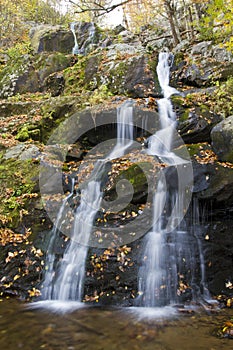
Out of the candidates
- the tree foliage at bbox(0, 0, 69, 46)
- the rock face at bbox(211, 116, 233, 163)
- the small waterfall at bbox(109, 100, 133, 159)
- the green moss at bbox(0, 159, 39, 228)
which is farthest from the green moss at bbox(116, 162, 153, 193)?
the tree foliage at bbox(0, 0, 69, 46)

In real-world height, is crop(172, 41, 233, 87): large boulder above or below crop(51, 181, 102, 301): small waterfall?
above

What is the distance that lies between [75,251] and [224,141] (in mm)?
4061

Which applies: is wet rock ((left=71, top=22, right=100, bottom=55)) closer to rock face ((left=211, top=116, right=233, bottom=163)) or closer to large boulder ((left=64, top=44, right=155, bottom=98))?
large boulder ((left=64, top=44, right=155, bottom=98))

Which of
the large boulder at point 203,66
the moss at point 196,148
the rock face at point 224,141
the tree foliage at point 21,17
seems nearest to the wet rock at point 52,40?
the tree foliage at point 21,17

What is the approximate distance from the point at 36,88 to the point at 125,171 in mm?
8526

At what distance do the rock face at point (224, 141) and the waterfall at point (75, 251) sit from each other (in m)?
2.69

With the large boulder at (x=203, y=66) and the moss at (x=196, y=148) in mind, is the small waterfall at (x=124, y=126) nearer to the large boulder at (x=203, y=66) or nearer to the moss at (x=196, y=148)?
the moss at (x=196, y=148)

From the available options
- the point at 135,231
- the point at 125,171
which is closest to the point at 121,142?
the point at 125,171

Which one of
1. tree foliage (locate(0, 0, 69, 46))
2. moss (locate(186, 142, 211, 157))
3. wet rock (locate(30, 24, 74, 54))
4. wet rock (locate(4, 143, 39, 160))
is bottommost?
moss (locate(186, 142, 211, 157))

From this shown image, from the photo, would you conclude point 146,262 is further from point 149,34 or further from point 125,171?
point 149,34

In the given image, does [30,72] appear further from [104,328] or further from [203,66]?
[104,328]

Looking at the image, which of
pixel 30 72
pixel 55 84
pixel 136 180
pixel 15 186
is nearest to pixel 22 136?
pixel 15 186

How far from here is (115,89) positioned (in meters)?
10.8

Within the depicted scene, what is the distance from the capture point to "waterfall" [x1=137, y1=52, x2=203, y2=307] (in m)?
4.98
